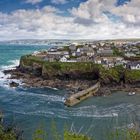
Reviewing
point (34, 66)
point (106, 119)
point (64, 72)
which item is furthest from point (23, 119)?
point (34, 66)

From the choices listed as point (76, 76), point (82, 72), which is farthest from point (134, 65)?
point (76, 76)

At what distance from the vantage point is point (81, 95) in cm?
5894

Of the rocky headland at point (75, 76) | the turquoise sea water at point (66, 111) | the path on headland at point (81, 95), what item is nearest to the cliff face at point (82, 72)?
the rocky headland at point (75, 76)

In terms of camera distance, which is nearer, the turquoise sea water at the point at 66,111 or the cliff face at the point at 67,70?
the turquoise sea water at the point at 66,111

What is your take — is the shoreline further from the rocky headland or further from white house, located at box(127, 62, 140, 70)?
white house, located at box(127, 62, 140, 70)

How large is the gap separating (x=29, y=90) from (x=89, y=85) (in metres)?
12.9

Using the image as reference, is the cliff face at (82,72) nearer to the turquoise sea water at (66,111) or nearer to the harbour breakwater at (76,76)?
the harbour breakwater at (76,76)

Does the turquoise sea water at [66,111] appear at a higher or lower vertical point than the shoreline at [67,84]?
lower

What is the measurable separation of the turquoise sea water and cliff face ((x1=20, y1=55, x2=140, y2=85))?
8618mm

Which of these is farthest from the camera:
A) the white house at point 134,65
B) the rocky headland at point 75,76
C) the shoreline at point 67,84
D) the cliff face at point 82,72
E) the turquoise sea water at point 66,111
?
the white house at point 134,65

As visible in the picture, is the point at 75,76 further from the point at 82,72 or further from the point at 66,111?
the point at 66,111

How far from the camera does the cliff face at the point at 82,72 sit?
69.4m

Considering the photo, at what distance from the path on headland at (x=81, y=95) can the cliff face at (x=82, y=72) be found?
441 cm

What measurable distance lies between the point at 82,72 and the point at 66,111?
27.5 meters
